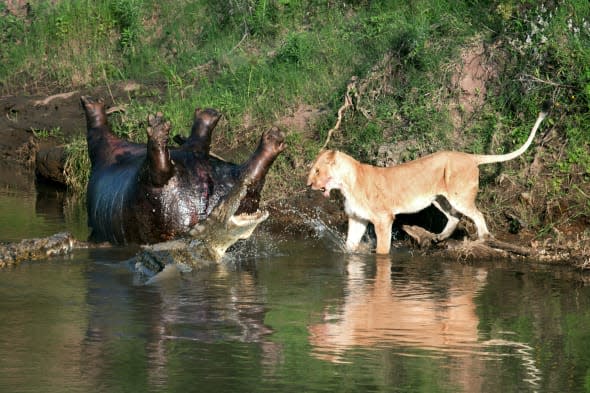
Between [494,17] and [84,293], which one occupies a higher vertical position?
[494,17]

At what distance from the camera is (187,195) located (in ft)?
34.7

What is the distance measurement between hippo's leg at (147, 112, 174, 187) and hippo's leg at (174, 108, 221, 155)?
63cm

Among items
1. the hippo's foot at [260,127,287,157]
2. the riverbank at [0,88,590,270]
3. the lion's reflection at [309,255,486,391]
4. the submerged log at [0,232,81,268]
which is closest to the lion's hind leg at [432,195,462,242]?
the riverbank at [0,88,590,270]

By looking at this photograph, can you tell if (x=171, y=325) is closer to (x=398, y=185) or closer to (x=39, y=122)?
(x=398, y=185)

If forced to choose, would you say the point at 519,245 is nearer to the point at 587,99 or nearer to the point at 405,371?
the point at 587,99

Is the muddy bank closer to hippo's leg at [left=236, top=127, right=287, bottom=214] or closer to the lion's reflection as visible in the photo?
hippo's leg at [left=236, top=127, right=287, bottom=214]

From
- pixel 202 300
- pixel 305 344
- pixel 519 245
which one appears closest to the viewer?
pixel 305 344

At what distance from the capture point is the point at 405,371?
23.4 feet

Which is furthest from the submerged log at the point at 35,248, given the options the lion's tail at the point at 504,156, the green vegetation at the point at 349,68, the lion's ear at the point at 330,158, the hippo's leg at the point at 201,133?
the lion's tail at the point at 504,156

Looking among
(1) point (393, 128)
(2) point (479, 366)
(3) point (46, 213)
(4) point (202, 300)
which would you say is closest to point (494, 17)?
(1) point (393, 128)

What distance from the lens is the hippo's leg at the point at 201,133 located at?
11.1m

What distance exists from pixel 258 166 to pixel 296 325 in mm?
2527

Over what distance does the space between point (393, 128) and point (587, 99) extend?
6.82ft


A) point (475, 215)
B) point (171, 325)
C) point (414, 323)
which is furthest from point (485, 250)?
point (171, 325)
